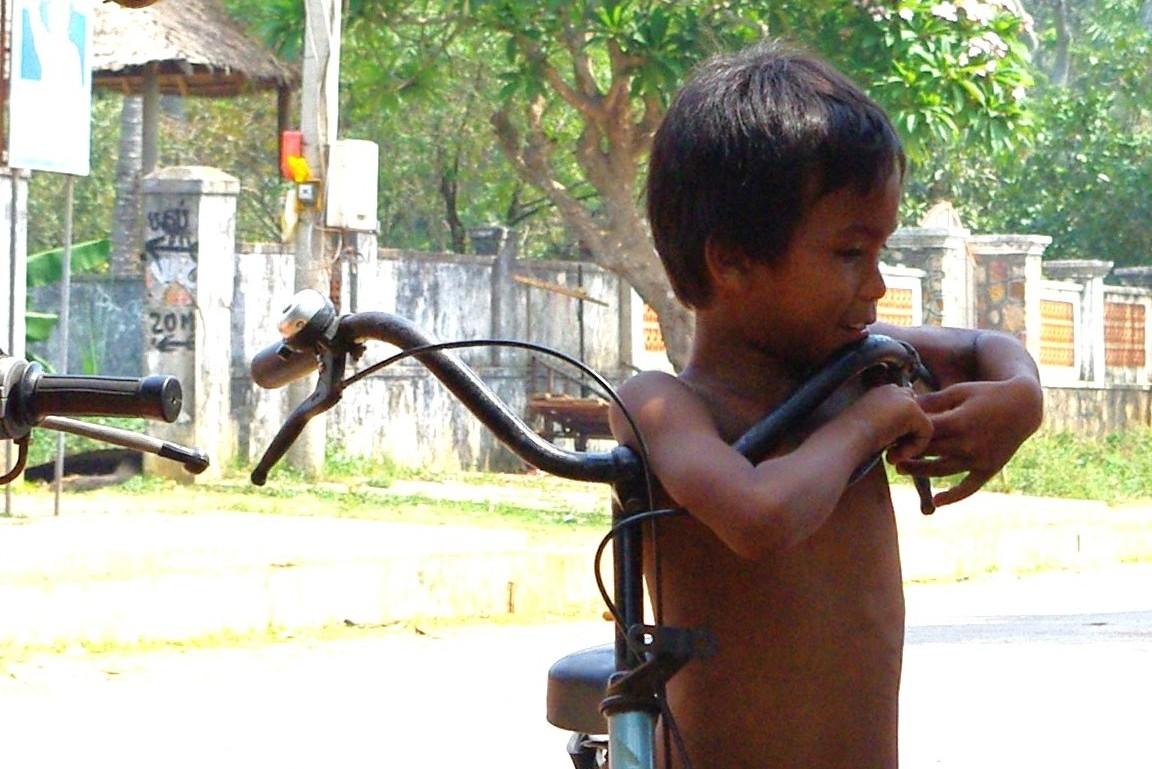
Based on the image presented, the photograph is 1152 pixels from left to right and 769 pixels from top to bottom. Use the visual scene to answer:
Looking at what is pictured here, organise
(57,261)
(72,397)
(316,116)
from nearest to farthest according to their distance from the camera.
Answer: (72,397) → (316,116) → (57,261)

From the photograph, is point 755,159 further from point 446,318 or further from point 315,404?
point 446,318

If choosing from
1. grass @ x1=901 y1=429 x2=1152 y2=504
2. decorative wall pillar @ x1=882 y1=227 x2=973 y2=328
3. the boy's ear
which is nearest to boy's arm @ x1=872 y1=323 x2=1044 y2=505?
the boy's ear

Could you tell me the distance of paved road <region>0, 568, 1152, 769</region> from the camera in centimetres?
581

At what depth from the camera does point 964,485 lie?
2.01 meters

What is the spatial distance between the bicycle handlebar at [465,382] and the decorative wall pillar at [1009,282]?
19715 mm

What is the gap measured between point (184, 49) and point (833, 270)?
16557mm

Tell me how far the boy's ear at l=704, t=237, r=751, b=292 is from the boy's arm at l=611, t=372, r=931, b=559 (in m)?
0.12

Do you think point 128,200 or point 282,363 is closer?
point 282,363

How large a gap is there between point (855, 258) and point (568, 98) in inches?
527

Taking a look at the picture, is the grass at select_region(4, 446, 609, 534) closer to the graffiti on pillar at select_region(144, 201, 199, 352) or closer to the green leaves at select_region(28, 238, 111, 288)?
the graffiti on pillar at select_region(144, 201, 199, 352)

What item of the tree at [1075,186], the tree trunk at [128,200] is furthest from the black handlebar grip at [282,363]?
the tree at [1075,186]

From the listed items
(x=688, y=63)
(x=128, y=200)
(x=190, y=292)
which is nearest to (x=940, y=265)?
(x=688, y=63)

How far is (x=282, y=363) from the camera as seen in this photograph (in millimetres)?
1825

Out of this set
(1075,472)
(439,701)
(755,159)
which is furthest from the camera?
(1075,472)
